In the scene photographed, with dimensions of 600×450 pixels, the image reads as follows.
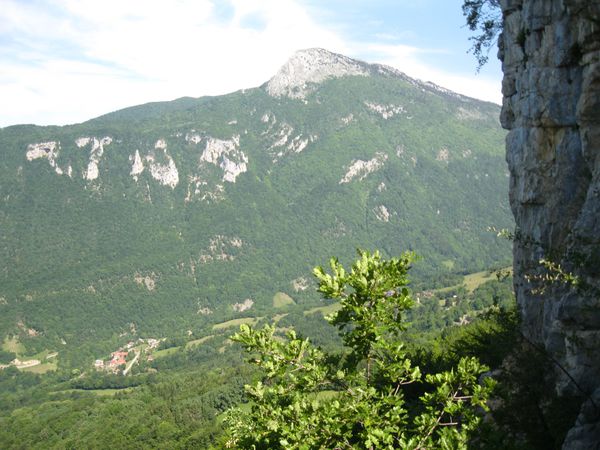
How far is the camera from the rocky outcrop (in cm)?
1611

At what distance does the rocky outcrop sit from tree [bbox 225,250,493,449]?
518 centimetres

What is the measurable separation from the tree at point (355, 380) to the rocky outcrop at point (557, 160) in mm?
5182

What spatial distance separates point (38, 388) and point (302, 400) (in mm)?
200613

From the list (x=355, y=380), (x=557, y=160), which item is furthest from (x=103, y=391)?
(x=355, y=380)

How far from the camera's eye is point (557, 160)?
2117cm

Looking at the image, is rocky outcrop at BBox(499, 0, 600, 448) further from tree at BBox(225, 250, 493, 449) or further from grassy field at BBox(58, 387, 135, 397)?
grassy field at BBox(58, 387, 135, 397)

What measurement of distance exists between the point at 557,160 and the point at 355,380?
16418 millimetres

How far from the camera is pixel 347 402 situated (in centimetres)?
909

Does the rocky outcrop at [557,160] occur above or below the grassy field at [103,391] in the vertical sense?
above

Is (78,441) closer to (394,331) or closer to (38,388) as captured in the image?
(38,388)

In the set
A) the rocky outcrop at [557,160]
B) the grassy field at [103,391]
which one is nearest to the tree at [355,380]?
the rocky outcrop at [557,160]

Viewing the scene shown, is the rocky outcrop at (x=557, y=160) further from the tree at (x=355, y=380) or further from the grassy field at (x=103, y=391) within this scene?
the grassy field at (x=103, y=391)

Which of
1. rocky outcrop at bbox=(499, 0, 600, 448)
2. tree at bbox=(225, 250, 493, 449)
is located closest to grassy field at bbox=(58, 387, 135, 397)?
rocky outcrop at bbox=(499, 0, 600, 448)

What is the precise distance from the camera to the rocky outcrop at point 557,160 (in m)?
16.1
